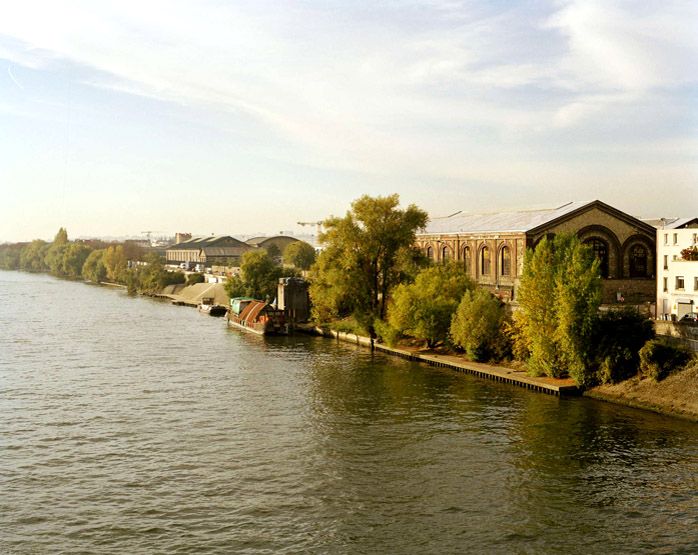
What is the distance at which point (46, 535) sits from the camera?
20625mm

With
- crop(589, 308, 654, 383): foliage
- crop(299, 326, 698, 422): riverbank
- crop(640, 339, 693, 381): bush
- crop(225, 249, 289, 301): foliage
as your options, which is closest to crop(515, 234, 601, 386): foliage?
crop(589, 308, 654, 383): foliage

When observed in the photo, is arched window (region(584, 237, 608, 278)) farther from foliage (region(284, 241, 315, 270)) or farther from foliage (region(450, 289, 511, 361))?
foliage (region(284, 241, 315, 270))

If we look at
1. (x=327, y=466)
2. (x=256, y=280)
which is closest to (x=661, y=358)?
(x=327, y=466)

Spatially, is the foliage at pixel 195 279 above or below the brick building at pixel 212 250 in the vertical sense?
below

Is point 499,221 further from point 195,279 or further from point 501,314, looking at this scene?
point 195,279

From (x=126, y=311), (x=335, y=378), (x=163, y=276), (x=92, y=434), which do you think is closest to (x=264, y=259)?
(x=126, y=311)

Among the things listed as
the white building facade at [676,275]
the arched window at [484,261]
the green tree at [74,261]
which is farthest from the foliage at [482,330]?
the green tree at [74,261]

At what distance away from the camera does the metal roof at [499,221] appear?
2435 inches

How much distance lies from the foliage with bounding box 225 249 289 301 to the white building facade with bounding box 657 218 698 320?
45608 millimetres

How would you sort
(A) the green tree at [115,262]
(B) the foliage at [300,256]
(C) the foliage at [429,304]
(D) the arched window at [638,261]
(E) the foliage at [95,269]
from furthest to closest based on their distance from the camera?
(E) the foliage at [95,269] < (A) the green tree at [115,262] < (B) the foliage at [300,256] < (D) the arched window at [638,261] < (C) the foliage at [429,304]

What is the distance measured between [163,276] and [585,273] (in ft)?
297

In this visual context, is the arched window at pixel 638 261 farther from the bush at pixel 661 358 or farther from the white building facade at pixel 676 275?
the bush at pixel 661 358

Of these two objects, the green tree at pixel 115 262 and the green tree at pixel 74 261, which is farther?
the green tree at pixel 74 261

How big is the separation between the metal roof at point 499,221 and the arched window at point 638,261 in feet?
19.0
